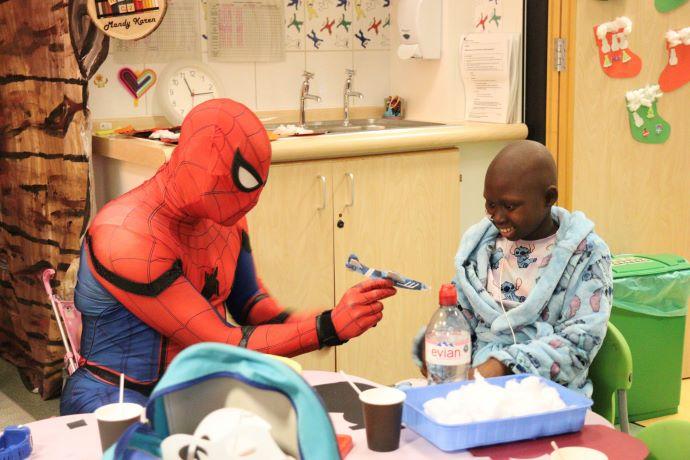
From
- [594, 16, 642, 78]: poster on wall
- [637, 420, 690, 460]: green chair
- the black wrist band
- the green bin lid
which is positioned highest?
[594, 16, 642, 78]: poster on wall

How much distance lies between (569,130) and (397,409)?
85.4 inches

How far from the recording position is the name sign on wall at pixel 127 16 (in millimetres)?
3123

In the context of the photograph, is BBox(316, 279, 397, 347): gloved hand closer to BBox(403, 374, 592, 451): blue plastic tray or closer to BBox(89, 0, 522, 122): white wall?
BBox(403, 374, 592, 451): blue plastic tray

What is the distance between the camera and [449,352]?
1630mm

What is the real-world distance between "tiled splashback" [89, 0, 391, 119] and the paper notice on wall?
0.56m

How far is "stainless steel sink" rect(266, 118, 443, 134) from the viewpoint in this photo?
3.89 meters

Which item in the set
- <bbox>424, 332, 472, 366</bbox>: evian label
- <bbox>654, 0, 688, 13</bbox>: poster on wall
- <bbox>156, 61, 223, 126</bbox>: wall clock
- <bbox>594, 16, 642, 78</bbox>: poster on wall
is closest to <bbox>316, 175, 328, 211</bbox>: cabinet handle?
<bbox>156, 61, 223, 126</bbox>: wall clock

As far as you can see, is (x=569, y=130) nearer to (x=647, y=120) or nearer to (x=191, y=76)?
(x=647, y=120)

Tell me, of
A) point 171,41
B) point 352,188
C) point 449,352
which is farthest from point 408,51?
point 449,352

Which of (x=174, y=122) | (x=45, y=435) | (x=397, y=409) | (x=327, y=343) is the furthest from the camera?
(x=174, y=122)

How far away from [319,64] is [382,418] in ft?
9.13

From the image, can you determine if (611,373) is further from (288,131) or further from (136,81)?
(136,81)

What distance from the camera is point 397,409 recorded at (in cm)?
135

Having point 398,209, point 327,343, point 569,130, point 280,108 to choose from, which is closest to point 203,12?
point 280,108
